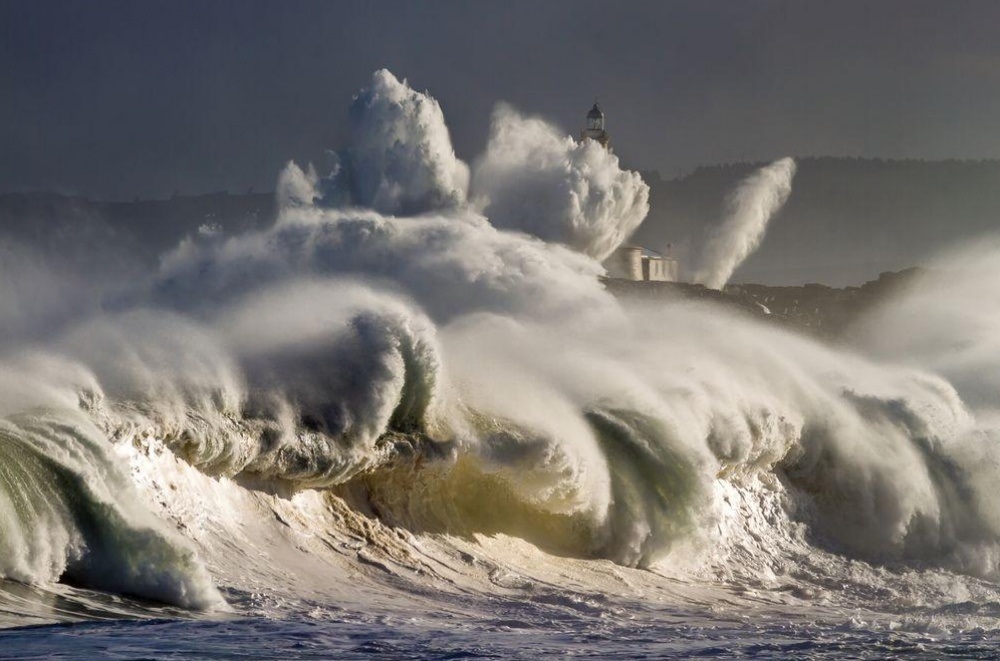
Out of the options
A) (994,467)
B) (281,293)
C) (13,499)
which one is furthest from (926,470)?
(13,499)

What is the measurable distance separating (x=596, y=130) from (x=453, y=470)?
33.9 metres

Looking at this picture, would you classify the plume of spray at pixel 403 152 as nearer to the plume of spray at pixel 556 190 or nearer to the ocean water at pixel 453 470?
the plume of spray at pixel 556 190

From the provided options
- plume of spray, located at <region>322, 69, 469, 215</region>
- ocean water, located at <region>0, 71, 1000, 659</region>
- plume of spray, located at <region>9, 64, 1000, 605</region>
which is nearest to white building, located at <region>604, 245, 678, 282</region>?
plume of spray, located at <region>322, 69, 469, 215</region>

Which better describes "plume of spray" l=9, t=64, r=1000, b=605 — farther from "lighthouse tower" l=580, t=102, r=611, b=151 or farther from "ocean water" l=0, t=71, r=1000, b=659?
"lighthouse tower" l=580, t=102, r=611, b=151

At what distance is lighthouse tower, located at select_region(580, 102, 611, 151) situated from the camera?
4706 cm

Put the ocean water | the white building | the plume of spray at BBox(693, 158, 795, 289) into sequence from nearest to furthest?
1. the ocean water
2. the white building
3. the plume of spray at BBox(693, 158, 795, 289)

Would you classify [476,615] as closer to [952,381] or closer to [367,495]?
[367,495]

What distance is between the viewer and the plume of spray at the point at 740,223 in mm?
57344

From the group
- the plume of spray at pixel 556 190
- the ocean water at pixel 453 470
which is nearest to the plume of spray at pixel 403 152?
the plume of spray at pixel 556 190

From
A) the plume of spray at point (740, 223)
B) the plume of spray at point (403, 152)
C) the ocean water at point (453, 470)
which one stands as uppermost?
the plume of spray at point (740, 223)

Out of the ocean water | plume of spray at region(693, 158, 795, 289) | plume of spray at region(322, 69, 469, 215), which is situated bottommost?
the ocean water

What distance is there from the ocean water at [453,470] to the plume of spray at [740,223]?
3055cm

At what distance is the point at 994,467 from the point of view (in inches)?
859

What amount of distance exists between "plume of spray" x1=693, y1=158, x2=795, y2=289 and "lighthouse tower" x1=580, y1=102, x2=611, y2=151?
28.9 ft
